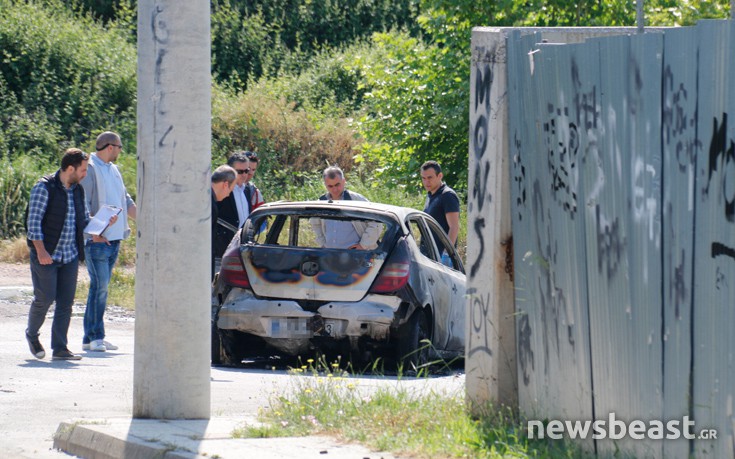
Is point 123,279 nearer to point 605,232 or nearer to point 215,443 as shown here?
point 215,443

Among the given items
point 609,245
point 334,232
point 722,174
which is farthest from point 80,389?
point 722,174

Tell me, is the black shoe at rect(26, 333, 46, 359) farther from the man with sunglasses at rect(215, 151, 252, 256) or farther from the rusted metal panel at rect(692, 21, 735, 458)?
the rusted metal panel at rect(692, 21, 735, 458)

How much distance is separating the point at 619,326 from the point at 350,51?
2715 cm

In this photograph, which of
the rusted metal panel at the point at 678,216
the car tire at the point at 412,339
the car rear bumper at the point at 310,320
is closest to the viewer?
the rusted metal panel at the point at 678,216

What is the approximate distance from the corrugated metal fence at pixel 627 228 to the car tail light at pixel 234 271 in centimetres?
394

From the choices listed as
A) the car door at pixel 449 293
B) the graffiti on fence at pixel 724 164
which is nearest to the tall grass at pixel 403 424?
the graffiti on fence at pixel 724 164

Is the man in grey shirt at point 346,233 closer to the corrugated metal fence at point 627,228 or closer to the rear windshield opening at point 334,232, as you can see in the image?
the rear windshield opening at point 334,232

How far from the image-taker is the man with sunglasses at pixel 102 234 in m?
10.6

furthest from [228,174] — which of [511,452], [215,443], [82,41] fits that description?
[82,41]

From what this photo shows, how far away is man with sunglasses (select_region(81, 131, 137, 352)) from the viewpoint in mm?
10578

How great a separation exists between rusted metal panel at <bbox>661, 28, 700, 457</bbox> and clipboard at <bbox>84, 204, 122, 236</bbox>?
244 inches

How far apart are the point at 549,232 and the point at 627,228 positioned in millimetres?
712

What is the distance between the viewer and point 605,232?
5664 mm

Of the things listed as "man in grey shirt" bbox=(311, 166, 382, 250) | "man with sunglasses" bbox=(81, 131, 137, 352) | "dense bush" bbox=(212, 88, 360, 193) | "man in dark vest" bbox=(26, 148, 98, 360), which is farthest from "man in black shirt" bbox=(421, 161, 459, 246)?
"dense bush" bbox=(212, 88, 360, 193)
